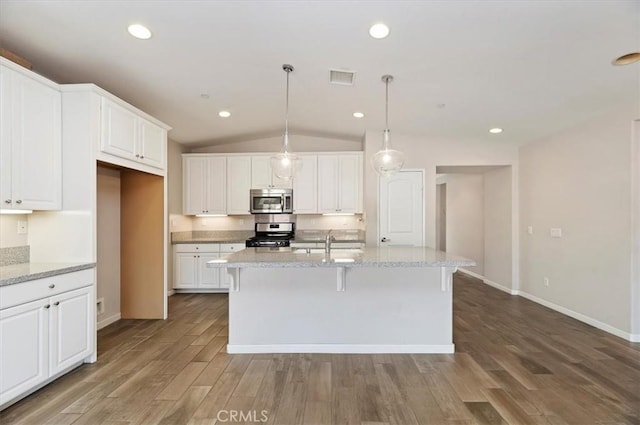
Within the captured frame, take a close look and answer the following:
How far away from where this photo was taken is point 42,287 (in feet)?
7.47

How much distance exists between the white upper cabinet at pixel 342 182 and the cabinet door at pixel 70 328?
3519 mm

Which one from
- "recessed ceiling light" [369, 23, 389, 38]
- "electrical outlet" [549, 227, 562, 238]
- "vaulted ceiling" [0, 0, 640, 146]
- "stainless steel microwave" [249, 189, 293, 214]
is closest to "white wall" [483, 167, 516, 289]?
"electrical outlet" [549, 227, 562, 238]

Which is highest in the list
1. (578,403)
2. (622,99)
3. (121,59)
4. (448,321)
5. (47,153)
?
(121,59)

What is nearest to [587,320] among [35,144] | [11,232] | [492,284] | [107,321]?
[492,284]

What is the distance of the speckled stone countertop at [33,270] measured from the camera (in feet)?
6.83

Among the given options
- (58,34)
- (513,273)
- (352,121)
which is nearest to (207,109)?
(58,34)

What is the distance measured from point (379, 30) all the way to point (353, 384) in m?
2.72

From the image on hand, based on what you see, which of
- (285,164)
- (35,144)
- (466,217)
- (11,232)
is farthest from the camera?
(466,217)

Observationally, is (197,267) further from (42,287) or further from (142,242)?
(42,287)

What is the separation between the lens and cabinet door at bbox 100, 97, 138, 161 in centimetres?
287

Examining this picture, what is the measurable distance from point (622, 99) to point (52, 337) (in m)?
5.58

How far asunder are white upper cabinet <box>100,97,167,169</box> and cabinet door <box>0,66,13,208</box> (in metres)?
0.64

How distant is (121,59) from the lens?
112 inches

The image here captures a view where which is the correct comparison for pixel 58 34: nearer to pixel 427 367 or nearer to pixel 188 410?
pixel 188 410
